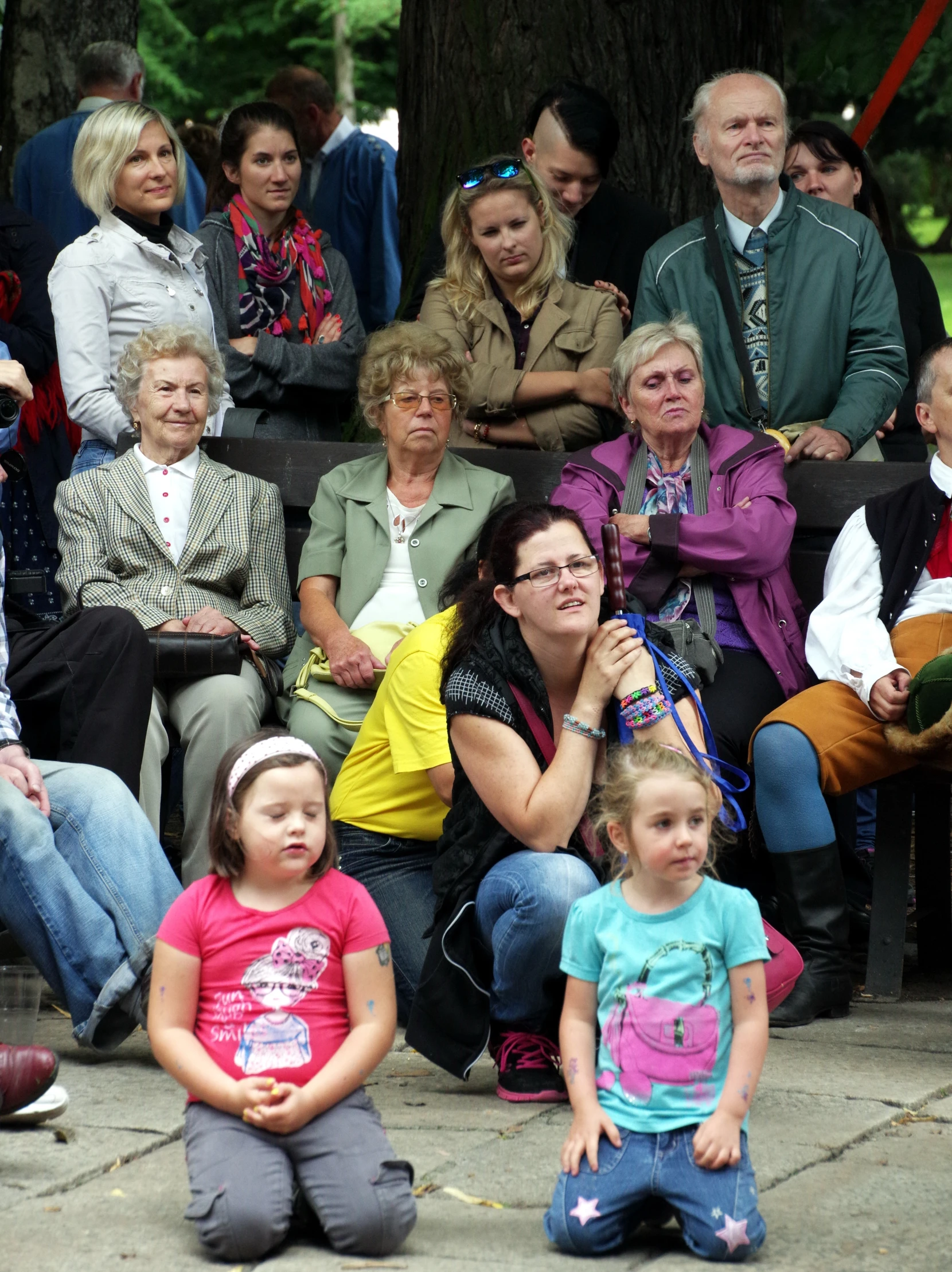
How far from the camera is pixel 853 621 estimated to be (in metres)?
4.73

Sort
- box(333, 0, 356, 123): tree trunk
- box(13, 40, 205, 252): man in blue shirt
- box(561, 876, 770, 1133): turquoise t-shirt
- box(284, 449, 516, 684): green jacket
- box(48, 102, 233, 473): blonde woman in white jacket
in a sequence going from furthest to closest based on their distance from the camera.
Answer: box(333, 0, 356, 123): tree trunk → box(13, 40, 205, 252): man in blue shirt → box(48, 102, 233, 473): blonde woman in white jacket → box(284, 449, 516, 684): green jacket → box(561, 876, 770, 1133): turquoise t-shirt

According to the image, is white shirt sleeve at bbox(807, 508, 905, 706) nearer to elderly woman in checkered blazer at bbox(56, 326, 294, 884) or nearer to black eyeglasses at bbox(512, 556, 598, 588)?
black eyeglasses at bbox(512, 556, 598, 588)

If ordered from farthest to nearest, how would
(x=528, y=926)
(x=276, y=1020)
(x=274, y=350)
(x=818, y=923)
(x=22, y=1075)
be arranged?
(x=274, y=350)
(x=818, y=923)
(x=528, y=926)
(x=22, y=1075)
(x=276, y=1020)

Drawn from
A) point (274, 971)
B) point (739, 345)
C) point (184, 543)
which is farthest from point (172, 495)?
point (274, 971)

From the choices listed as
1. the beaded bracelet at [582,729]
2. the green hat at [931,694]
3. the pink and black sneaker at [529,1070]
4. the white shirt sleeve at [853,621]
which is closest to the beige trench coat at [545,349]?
the white shirt sleeve at [853,621]

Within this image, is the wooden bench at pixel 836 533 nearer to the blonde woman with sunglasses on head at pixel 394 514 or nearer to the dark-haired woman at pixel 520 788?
the blonde woman with sunglasses on head at pixel 394 514

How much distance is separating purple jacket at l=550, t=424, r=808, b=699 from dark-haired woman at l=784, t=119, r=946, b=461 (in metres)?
1.39

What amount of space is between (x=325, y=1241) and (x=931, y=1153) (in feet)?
3.85

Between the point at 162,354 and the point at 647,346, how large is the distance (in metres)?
1.47

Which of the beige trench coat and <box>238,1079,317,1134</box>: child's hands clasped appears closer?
<box>238,1079,317,1134</box>: child's hands clasped

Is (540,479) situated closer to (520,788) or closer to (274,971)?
(520,788)

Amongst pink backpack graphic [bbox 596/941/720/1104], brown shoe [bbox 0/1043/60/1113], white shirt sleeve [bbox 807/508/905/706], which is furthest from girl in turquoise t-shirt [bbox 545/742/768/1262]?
white shirt sleeve [bbox 807/508/905/706]

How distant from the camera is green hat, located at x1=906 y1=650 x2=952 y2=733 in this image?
435cm

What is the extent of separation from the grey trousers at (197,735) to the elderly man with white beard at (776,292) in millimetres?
1771
